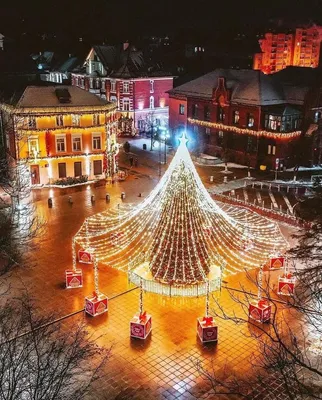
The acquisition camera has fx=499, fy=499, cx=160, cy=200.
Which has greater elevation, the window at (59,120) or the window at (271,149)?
the window at (59,120)

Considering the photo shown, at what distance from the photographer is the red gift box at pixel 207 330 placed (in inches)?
837

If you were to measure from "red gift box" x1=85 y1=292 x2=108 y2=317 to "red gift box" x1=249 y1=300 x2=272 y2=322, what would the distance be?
6.85m

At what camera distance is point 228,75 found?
59.6m

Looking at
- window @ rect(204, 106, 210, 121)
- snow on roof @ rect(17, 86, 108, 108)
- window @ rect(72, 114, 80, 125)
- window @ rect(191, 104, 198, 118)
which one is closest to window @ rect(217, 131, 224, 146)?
window @ rect(204, 106, 210, 121)

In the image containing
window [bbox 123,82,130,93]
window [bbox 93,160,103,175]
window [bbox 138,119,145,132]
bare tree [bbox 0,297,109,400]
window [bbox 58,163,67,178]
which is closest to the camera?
bare tree [bbox 0,297,109,400]

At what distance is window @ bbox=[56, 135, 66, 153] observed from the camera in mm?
47688

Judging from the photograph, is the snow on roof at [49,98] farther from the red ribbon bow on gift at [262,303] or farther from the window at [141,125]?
the red ribbon bow on gift at [262,303]

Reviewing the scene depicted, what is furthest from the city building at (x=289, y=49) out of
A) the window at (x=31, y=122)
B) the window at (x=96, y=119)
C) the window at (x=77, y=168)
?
the window at (x=31, y=122)

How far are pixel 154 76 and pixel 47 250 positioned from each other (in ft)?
149

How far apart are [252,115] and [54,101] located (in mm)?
21047

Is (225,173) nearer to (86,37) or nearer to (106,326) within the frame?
(106,326)

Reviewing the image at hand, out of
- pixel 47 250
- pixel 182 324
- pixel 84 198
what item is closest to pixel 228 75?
pixel 84 198

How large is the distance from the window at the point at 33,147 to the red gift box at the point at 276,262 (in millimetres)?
26828

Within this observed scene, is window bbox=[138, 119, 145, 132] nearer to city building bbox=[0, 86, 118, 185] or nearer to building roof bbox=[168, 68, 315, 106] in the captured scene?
building roof bbox=[168, 68, 315, 106]
